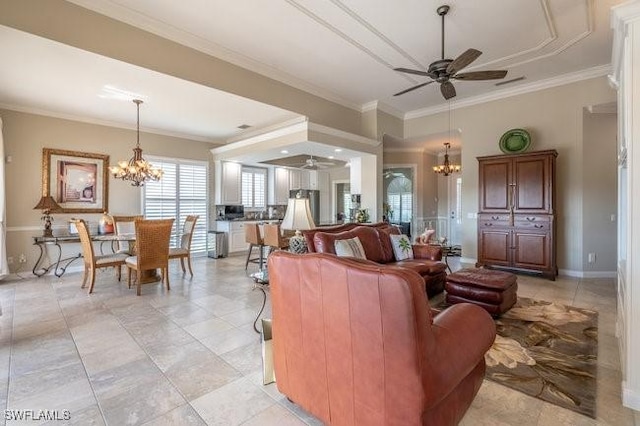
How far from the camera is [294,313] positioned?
1.64 meters

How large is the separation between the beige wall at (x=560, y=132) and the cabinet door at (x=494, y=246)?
2.04 feet

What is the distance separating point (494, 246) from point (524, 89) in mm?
2937

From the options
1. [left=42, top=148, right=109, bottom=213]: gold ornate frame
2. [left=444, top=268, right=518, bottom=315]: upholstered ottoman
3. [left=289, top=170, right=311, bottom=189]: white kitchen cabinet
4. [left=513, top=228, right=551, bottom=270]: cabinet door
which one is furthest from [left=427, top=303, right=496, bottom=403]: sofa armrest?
[left=289, top=170, right=311, bottom=189]: white kitchen cabinet

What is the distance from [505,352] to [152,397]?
8.97 feet

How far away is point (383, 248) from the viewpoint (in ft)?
14.4

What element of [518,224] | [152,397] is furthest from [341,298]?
[518,224]

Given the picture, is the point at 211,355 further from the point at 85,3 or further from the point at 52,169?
the point at 52,169

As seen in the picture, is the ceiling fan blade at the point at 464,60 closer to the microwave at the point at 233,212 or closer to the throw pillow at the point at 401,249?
the throw pillow at the point at 401,249

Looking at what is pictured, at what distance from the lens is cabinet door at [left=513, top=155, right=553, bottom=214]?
4.88 m

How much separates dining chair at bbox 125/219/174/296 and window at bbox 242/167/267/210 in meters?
3.88

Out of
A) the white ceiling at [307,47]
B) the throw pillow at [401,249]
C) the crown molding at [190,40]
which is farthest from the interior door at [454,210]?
the crown molding at [190,40]

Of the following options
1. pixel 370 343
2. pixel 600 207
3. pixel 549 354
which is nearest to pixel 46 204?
pixel 370 343

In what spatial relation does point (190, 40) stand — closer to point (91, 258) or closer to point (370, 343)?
point (91, 258)

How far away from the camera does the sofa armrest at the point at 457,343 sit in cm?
129
